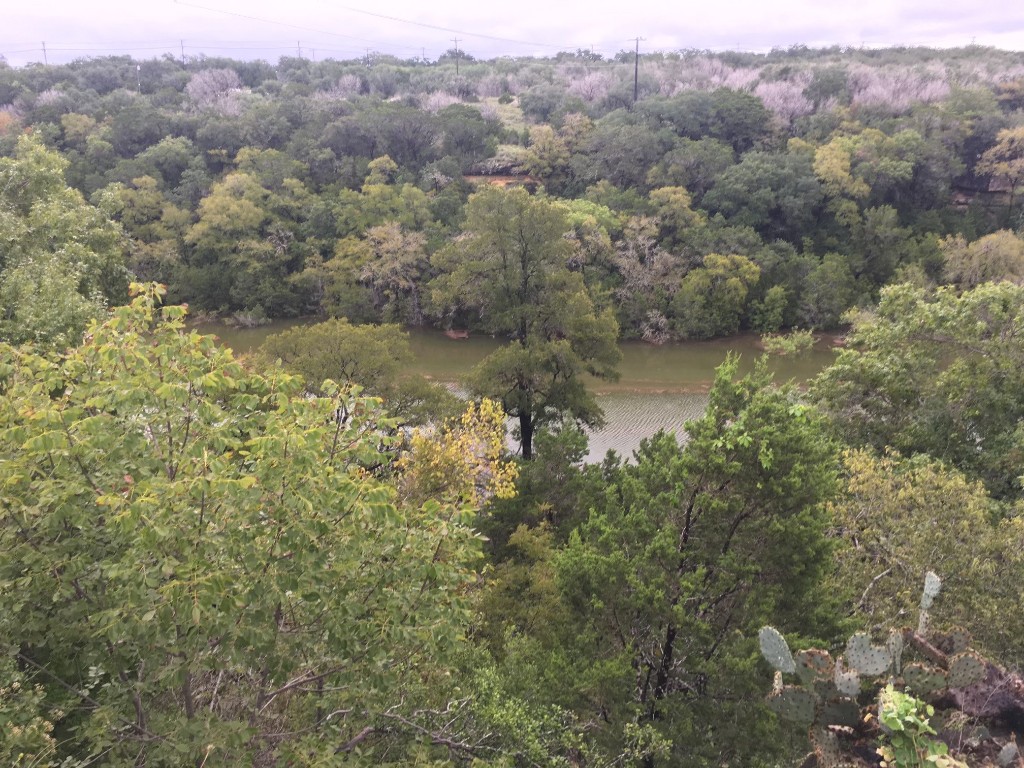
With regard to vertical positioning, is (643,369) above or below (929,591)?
below

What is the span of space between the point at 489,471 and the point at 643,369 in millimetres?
Result: 13563

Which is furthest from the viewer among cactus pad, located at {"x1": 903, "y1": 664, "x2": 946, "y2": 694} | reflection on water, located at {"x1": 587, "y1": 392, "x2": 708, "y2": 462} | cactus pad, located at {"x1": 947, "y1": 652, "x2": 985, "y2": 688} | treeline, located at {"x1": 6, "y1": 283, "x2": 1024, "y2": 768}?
reflection on water, located at {"x1": 587, "y1": 392, "x2": 708, "y2": 462}

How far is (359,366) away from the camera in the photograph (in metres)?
12.2

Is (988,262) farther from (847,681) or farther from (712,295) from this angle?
(847,681)

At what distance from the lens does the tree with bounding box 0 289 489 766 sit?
3246 millimetres

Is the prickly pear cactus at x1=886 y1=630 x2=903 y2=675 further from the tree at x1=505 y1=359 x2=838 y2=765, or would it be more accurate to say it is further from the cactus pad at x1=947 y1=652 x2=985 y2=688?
the tree at x1=505 y1=359 x2=838 y2=765

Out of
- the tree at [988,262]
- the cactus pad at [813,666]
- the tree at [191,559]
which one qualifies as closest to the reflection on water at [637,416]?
the tree at [988,262]

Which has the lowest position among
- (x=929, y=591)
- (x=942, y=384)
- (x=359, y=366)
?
(x=359, y=366)

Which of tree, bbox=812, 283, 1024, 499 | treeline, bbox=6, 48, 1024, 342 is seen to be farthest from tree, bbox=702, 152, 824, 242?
tree, bbox=812, 283, 1024, 499

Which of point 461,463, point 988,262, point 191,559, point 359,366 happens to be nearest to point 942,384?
point 461,463

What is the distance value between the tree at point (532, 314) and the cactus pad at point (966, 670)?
9.45 meters

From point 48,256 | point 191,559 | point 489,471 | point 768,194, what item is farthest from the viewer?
point 768,194

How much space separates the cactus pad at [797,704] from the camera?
4.01 meters

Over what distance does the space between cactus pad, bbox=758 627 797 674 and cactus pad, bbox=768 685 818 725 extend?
0.39 ft
